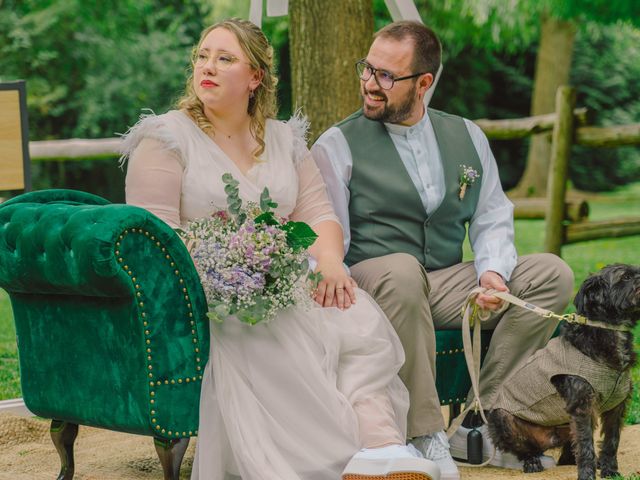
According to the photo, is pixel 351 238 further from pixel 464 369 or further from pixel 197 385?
pixel 197 385

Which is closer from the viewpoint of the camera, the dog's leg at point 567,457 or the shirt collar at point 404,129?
the dog's leg at point 567,457

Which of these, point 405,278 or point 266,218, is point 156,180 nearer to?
point 266,218

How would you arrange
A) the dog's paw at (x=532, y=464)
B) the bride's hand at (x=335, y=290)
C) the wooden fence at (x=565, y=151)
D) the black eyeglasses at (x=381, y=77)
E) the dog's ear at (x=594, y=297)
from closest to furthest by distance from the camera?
the dog's ear at (x=594, y=297), the bride's hand at (x=335, y=290), the dog's paw at (x=532, y=464), the black eyeglasses at (x=381, y=77), the wooden fence at (x=565, y=151)

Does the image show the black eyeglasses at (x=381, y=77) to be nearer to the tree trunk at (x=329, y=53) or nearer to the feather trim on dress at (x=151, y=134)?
the feather trim on dress at (x=151, y=134)

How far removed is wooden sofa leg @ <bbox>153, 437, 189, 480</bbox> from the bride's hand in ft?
2.28

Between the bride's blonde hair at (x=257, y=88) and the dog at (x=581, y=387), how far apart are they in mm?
1283

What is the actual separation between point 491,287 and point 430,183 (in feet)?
1.62

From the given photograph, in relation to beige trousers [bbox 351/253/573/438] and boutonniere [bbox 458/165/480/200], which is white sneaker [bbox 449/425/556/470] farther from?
boutonniere [bbox 458/165/480/200]

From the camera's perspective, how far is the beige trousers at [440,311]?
3762mm

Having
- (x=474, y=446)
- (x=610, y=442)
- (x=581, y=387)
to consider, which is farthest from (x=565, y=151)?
(x=581, y=387)

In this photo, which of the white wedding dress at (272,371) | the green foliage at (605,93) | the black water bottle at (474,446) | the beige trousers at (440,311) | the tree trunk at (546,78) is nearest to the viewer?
the white wedding dress at (272,371)

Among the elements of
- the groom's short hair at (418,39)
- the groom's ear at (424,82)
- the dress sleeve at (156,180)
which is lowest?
the dress sleeve at (156,180)

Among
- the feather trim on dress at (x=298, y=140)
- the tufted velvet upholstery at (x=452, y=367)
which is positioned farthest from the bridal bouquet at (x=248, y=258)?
the tufted velvet upholstery at (x=452, y=367)

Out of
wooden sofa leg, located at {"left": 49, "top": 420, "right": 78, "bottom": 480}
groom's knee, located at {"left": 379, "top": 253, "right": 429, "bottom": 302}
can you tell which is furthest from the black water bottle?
wooden sofa leg, located at {"left": 49, "top": 420, "right": 78, "bottom": 480}
